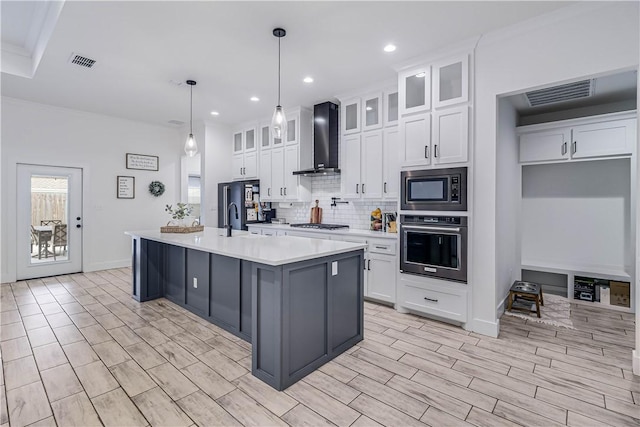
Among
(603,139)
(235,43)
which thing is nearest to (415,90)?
(235,43)

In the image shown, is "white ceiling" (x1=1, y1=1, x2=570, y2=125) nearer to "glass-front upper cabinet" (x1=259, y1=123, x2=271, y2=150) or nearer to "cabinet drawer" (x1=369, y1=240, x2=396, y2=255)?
"glass-front upper cabinet" (x1=259, y1=123, x2=271, y2=150)

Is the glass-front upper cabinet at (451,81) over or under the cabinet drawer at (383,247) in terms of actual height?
over

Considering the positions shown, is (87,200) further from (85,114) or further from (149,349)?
(149,349)

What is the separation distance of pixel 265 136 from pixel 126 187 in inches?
117

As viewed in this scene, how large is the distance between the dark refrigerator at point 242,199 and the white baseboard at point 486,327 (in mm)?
4105

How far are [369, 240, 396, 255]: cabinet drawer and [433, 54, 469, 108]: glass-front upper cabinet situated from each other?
5.44 feet

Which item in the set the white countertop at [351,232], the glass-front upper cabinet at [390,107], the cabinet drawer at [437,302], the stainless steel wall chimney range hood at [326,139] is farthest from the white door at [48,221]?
the cabinet drawer at [437,302]

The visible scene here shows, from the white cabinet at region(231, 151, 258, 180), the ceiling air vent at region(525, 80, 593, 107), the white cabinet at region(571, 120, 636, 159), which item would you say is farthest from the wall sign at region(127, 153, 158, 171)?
the white cabinet at region(571, 120, 636, 159)

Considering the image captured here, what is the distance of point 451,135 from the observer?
129 inches

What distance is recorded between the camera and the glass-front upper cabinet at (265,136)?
19.3 feet

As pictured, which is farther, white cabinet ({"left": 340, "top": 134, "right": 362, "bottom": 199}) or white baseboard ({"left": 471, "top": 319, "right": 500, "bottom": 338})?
white cabinet ({"left": 340, "top": 134, "right": 362, "bottom": 199})

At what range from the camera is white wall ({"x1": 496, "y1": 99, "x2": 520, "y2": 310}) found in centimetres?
345

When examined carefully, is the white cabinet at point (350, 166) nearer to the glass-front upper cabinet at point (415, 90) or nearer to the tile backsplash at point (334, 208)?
the tile backsplash at point (334, 208)

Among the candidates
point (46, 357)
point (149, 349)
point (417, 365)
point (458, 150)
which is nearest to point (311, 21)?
point (458, 150)
